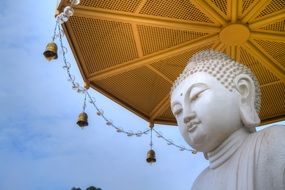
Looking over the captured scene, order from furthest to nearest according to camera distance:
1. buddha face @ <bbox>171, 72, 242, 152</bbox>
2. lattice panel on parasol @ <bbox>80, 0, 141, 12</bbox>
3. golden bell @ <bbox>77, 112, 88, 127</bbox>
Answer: golden bell @ <bbox>77, 112, 88, 127</bbox>, lattice panel on parasol @ <bbox>80, 0, 141, 12</bbox>, buddha face @ <bbox>171, 72, 242, 152</bbox>

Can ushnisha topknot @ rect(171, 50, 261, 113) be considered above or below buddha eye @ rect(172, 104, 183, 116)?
above

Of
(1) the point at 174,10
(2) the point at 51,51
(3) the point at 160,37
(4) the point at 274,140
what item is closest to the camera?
(4) the point at 274,140

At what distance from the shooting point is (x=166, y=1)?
8.09 metres

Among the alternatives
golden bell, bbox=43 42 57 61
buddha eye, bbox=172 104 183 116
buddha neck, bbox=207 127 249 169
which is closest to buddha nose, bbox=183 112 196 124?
buddha eye, bbox=172 104 183 116

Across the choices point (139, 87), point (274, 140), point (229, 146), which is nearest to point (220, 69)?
point (229, 146)

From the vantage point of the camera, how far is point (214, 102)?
10.4 feet

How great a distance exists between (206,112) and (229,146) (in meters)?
0.30

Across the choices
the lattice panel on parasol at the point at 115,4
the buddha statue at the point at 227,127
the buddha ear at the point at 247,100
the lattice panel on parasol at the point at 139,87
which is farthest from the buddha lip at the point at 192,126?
the lattice panel on parasol at the point at 139,87

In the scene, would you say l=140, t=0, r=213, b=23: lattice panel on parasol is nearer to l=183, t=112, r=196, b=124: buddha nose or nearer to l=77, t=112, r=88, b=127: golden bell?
l=77, t=112, r=88, b=127: golden bell

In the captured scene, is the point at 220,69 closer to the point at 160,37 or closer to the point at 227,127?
the point at 227,127

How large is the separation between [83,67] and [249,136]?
247 inches

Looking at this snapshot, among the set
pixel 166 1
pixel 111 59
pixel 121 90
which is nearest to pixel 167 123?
pixel 121 90

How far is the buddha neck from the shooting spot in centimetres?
318

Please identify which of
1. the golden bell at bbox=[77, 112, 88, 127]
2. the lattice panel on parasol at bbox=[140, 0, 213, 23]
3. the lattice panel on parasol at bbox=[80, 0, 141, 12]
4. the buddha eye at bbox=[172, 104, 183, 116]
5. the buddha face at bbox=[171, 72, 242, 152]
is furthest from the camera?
the golden bell at bbox=[77, 112, 88, 127]
